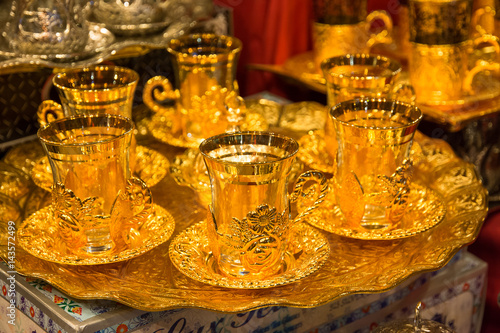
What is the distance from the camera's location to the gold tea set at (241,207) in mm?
708

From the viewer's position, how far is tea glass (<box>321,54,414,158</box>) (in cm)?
95

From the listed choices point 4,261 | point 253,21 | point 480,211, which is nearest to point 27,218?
point 4,261

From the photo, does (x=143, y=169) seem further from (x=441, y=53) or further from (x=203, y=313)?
(x=441, y=53)

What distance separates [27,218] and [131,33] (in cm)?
47

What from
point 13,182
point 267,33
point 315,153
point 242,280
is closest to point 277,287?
point 242,280

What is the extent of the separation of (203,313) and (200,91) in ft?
1.34

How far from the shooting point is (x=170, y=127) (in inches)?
44.6

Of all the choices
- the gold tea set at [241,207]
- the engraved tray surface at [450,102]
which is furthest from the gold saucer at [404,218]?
the engraved tray surface at [450,102]

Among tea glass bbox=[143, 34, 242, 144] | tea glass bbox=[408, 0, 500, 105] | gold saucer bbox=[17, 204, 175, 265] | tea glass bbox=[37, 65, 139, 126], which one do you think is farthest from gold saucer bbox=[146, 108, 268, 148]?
tea glass bbox=[408, 0, 500, 105]

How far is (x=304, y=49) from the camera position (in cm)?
161

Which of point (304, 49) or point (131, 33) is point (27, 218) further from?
point (304, 49)

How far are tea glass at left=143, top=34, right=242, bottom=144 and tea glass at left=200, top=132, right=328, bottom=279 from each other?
321mm

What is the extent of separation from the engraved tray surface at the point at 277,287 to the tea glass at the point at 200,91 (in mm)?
190

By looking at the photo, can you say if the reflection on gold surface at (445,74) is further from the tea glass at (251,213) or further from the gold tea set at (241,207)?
the tea glass at (251,213)
